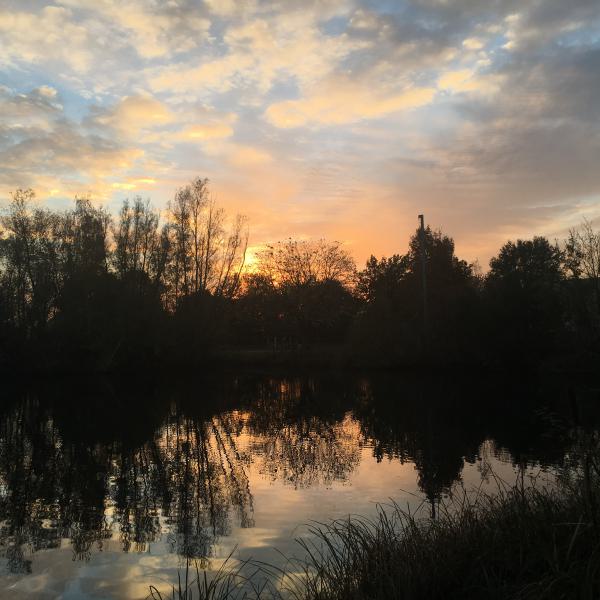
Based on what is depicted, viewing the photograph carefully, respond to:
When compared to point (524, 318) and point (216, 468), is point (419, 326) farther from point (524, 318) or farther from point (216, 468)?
point (216, 468)

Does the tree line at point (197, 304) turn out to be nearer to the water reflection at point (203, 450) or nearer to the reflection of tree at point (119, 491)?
the water reflection at point (203, 450)

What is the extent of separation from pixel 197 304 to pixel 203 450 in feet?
97.5

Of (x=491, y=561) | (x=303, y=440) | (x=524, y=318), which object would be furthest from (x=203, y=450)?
(x=524, y=318)

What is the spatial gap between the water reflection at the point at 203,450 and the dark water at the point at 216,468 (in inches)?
1.9

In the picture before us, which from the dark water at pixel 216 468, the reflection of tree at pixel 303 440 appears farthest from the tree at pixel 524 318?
the reflection of tree at pixel 303 440

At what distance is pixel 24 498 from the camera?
11320 mm

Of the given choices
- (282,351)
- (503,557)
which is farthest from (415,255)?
(503,557)

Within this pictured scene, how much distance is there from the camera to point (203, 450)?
15.9m

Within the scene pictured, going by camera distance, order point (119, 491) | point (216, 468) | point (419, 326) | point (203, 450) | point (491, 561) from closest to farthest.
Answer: point (491, 561) < point (119, 491) < point (216, 468) < point (203, 450) < point (419, 326)

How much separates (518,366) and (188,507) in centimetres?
3128

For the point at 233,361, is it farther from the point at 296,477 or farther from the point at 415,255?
the point at 296,477

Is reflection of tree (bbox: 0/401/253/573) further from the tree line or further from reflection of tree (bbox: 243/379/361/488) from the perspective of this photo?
the tree line

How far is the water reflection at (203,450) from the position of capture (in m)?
9.56

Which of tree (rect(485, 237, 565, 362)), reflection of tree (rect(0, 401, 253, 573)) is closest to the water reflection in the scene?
reflection of tree (rect(0, 401, 253, 573))
